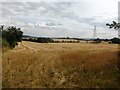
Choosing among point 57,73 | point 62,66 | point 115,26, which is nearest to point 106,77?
point 57,73

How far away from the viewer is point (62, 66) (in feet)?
66.2

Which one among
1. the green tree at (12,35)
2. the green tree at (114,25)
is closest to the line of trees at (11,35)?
the green tree at (12,35)

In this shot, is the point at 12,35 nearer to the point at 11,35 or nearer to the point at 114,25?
the point at 11,35

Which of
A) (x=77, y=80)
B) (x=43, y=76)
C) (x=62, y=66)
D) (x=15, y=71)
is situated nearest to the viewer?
(x=77, y=80)

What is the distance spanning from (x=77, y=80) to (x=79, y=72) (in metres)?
2.16

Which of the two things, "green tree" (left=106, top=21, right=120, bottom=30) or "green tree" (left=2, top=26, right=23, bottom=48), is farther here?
"green tree" (left=2, top=26, right=23, bottom=48)

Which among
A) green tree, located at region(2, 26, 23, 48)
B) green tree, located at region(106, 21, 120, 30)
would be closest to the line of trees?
green tree, located at region(2, 26, 23, 48)

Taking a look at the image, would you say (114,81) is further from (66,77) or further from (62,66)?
(62,66)

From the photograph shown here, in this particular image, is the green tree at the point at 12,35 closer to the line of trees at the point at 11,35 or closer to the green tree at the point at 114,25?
the line of trees at the point at 11,35

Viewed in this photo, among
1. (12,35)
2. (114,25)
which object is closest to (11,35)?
(12,35)

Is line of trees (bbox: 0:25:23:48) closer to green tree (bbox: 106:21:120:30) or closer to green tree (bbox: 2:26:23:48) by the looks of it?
green tree (bbox: 2:26:23:48)

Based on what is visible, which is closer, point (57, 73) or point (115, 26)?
point (57, 73)

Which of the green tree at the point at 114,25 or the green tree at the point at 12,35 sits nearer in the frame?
the green tree at the point at 114,25

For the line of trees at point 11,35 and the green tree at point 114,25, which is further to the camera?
the line of trees at point 11,35
